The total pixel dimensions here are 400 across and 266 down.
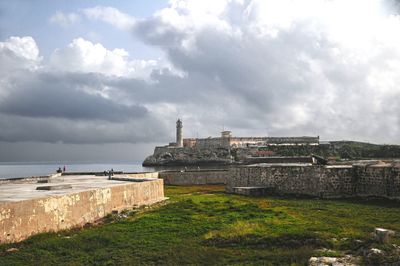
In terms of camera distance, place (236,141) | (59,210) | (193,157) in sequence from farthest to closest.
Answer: (236,141) < (193,157) < (59,210)

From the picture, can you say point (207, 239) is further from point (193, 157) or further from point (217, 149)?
point (217, 149)

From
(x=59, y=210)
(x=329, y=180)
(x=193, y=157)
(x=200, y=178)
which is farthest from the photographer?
(x=193, y=157)

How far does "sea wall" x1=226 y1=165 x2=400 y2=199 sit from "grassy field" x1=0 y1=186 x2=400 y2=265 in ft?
18.6

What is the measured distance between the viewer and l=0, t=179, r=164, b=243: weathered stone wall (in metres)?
11.3

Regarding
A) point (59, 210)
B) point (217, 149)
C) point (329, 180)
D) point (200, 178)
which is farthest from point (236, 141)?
point (59, 210)

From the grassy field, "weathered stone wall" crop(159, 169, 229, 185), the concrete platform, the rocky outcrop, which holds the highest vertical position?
the rocky outcrop

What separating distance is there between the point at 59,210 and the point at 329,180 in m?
16.4

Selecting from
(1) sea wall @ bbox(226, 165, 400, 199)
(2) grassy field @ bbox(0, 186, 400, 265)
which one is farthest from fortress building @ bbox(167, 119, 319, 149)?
(2) grassy field @ bbox(0, 186, 400, 265)

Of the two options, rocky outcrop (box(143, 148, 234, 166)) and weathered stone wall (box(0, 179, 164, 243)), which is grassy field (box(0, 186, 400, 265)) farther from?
rocky outcrop (box(143, 148, 234, 166))

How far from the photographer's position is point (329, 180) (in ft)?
81.3

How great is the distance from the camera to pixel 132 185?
19.5 m

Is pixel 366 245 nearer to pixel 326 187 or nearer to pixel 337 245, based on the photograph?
pixel 337 245

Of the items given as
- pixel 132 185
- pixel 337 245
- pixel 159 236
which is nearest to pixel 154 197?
pixel 132 185

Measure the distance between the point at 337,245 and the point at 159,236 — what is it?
4.90 m
